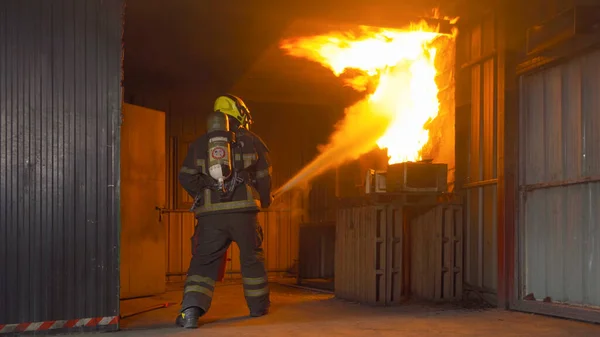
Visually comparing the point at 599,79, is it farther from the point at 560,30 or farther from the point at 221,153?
the point at 221,153

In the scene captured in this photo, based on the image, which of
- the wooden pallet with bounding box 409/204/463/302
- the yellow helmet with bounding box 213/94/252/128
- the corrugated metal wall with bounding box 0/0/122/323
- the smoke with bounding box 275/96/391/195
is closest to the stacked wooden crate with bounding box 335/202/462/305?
the wooden pallet with bounding box 409/204/463/302

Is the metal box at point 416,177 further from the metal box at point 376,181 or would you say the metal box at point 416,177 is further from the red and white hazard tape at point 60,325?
the red and white hazard tape at point 60,325

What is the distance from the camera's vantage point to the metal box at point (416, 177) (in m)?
9.07

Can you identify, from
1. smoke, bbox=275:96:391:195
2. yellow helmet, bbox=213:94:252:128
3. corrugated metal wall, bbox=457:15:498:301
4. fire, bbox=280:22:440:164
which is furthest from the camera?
smoke, bbox=275:96:391:195

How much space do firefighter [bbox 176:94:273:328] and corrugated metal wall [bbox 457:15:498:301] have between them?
298 cm

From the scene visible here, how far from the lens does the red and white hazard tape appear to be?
260 inches

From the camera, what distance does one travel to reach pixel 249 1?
31.2 ft

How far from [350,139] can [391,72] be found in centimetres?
246

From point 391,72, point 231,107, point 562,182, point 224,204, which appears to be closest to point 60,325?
point 224,204

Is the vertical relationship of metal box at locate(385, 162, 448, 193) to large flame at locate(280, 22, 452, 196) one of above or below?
below

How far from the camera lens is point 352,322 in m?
7.48

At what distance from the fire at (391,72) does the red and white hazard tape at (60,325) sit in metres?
5.66

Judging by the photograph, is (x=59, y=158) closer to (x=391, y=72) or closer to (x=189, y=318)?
(x=189, y=318)

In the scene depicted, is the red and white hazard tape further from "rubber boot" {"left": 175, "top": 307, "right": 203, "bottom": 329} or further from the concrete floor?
"rubber boot" {"left": 175, "top": 307, "right": 203, "bottom": 329}
